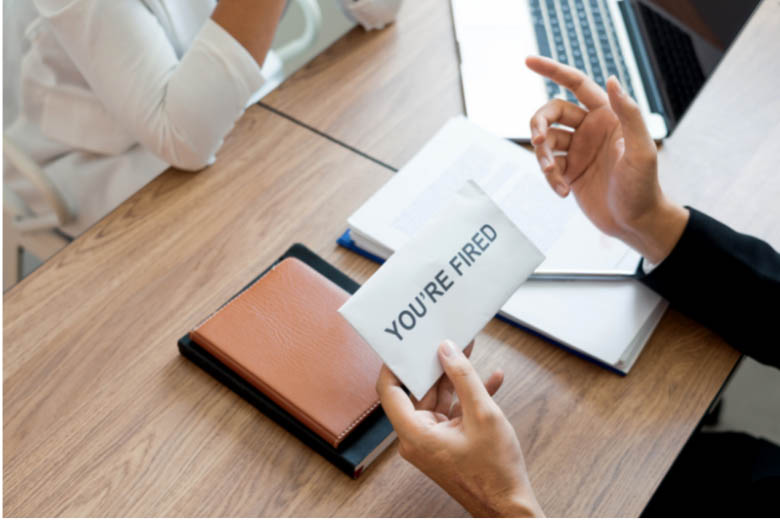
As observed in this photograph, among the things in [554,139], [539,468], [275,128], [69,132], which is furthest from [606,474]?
[69,132]

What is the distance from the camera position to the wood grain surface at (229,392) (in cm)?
74

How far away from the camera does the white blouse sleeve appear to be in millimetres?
960

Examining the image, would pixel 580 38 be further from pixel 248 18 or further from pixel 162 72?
pixel 162 72

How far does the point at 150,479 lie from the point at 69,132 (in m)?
0.68

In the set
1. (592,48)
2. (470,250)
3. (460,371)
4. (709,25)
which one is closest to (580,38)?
(592,48)

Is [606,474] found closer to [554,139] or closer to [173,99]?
[554,139]

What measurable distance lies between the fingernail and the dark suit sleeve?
0.32 m

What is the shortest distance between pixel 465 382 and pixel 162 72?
0.63 metres

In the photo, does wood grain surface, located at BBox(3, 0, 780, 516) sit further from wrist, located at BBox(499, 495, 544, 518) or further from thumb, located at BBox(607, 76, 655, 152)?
thumb, located at BBox(607, 76, 655, 152)

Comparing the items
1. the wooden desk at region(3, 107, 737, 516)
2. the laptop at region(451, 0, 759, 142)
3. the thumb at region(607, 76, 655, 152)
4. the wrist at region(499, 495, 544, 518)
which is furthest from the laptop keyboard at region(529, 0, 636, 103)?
the wrist at region(499, 495, 544, 518)

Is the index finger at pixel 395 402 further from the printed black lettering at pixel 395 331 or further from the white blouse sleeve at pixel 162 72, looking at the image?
the white blouse sleeve at pixel 162 72

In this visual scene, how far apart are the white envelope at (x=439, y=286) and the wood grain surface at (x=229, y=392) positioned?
15 centimetres

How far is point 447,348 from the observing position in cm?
67

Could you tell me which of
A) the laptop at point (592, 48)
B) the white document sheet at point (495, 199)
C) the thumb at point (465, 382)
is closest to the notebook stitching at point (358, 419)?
the thumb at point (465, 382)
